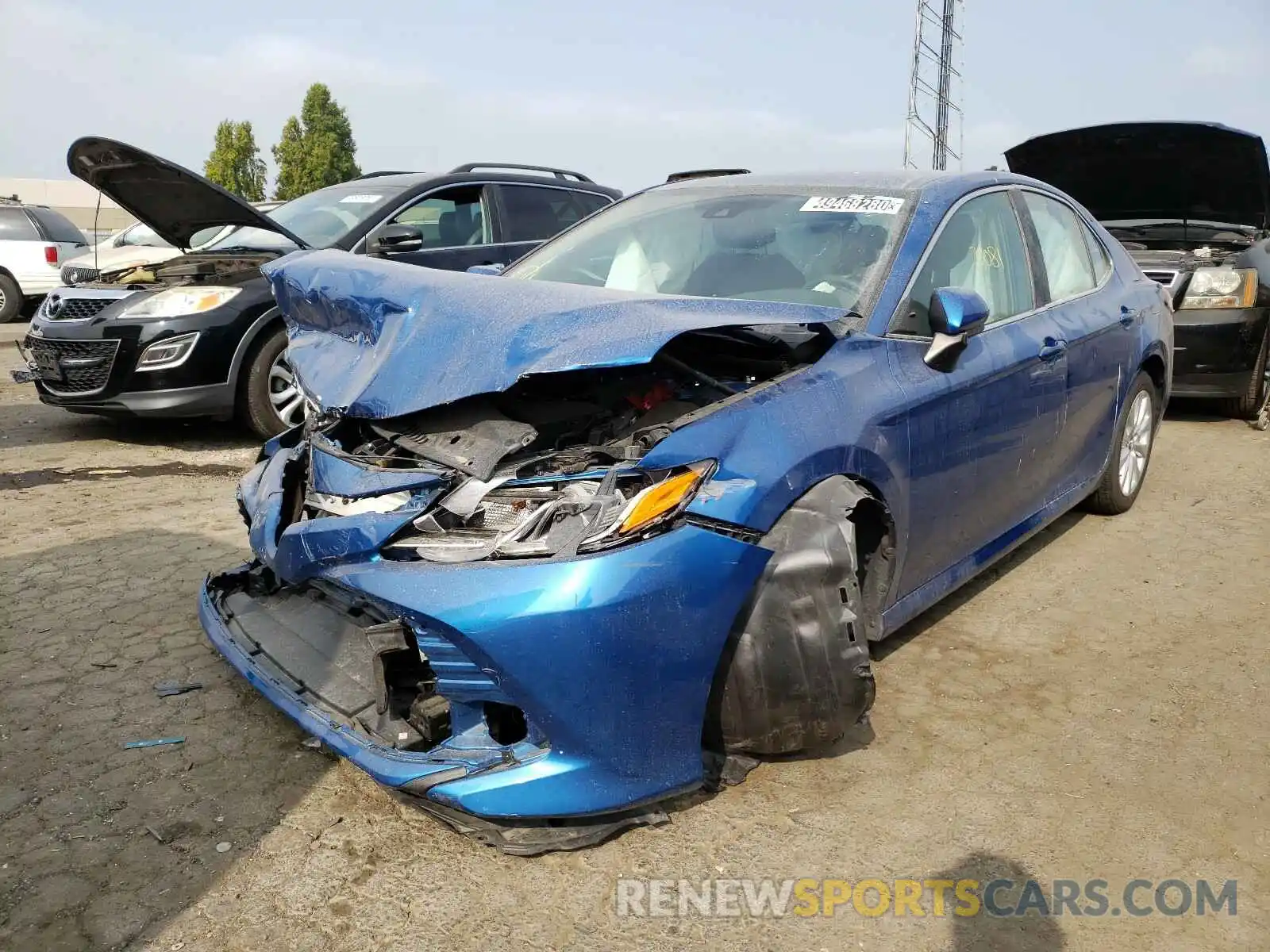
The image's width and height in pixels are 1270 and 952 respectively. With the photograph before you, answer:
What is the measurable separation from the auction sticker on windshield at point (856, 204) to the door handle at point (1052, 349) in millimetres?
808

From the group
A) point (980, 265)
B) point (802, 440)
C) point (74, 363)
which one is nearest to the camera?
point (802, 440)

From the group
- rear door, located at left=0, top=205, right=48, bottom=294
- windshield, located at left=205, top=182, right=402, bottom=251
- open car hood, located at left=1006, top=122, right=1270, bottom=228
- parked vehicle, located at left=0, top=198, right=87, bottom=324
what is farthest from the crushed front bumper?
rear door, located at left=0, top=205, right=48, bottom=294

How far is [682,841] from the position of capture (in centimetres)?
254

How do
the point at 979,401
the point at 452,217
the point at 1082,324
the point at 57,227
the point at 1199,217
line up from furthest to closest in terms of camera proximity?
the point at 57,227, the point at 1199,217, the point at 452,217, the point at 1082,324, the point at 979,401

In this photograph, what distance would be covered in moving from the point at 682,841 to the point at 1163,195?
24.2ft

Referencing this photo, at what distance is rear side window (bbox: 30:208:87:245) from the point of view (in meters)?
14.8

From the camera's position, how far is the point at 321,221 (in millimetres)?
7148

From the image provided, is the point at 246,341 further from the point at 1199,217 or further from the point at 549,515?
the point at 1199,217

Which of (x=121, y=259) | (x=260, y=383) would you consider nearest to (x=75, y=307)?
(x=121, y=259)

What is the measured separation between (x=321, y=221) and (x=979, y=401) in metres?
5.21

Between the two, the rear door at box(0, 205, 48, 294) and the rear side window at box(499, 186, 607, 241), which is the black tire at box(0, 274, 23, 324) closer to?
the rear door at box(0, 205, 48, 294)

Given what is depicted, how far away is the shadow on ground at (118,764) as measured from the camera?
2316 millimetres

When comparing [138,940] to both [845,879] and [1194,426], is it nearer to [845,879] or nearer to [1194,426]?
[845,879]

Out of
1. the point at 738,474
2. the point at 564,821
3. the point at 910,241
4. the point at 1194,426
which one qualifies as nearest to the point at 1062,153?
the point at 1194,426
